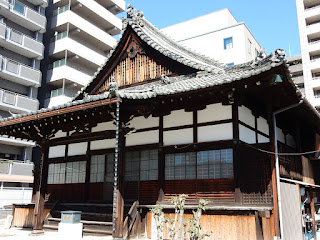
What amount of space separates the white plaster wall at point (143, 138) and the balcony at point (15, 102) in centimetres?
2314

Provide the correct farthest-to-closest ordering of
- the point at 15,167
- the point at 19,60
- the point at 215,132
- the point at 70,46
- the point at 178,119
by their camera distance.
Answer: the point at 70,46 → the point at 19,60 → the point at 15,167 → the point at 178,119 → the point at 215,132

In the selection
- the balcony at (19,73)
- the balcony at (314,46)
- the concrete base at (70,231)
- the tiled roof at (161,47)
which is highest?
the balcony at (314,46)

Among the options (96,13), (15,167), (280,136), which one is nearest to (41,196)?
(280,136)

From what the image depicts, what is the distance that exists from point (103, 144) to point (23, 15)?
27221 millimetres

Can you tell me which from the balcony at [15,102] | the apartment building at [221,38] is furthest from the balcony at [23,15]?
the apartment building at [221,38]

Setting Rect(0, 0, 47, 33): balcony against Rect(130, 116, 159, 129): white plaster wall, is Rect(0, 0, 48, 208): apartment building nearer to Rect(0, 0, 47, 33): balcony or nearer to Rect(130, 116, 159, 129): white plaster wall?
Rect(0, 0, 47, 33): balcony

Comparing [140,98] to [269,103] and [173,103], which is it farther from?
[269,103]

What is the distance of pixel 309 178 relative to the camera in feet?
53.1

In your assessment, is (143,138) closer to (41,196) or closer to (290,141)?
(41,196)

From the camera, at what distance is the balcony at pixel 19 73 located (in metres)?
32.8

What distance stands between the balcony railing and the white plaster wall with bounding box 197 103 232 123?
2465 cm

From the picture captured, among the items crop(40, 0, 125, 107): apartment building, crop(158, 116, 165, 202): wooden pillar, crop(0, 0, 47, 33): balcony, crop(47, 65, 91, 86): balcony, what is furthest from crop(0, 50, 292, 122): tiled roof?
crop(40, 0, 125, 107): apartment building

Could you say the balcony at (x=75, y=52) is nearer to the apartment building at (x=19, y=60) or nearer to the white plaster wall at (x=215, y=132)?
the apartment building at (x=19, y=60)

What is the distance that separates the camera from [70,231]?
11.8m
